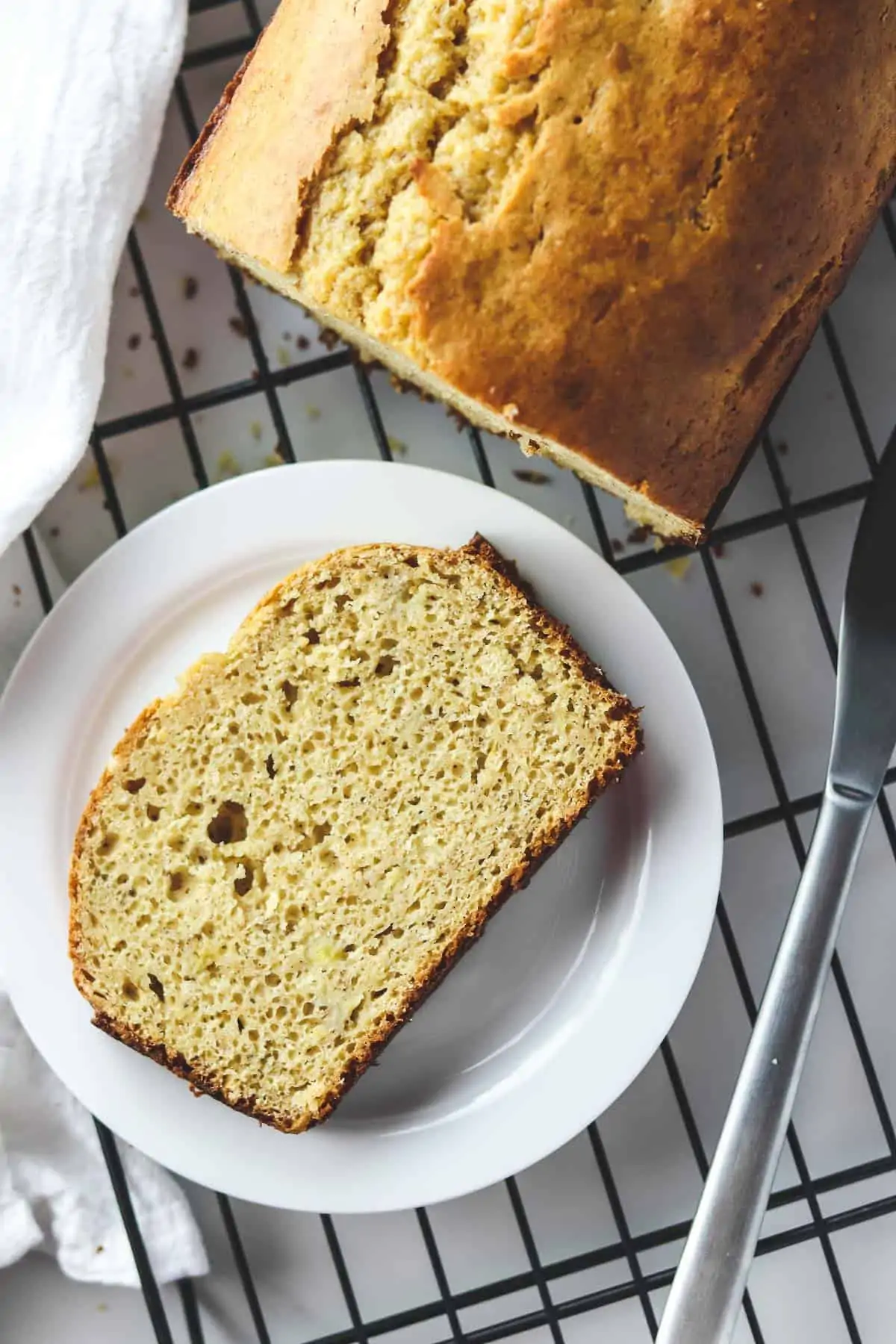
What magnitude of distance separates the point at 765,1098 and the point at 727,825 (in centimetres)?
35

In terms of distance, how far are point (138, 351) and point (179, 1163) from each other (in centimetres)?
99

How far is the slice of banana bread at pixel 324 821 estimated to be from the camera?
137 centimetres

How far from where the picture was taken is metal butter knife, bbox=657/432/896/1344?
1.33 m

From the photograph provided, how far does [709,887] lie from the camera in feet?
4.59

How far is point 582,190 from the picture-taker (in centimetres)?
107

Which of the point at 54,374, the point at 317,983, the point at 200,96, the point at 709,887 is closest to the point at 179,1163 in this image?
the point at 317,983

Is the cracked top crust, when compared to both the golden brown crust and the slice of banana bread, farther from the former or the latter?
the slice of banana bread

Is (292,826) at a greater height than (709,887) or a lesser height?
greater

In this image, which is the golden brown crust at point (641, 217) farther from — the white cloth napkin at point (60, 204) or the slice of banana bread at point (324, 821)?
the white cloth napkin at point (60, 204)

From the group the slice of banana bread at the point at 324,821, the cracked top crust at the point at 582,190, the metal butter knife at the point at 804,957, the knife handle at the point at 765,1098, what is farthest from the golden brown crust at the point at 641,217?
the knife handle at the point at 765,1098

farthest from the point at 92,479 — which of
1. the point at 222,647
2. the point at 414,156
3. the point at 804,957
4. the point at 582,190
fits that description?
the point at 804,957

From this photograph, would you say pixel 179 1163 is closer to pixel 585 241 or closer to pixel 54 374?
pixel 54 374

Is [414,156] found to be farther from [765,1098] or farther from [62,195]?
[765,1098]

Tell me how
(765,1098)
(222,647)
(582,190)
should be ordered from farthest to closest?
(222,647) < (765,1098) < (582,190)
